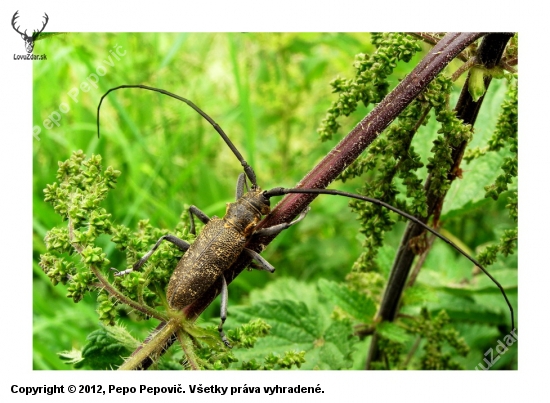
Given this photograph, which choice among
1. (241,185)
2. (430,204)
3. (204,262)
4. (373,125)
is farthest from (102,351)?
(430,204)

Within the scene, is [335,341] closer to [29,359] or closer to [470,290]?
[470,290]

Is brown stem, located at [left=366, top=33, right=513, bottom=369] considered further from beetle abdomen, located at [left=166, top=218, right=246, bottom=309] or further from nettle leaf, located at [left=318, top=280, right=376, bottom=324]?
beetle abdomen, located at [left=166, top=218, right=246, bottom=309]

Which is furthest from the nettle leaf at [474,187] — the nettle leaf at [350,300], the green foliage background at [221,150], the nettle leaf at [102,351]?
the nettle leaf at [102,351]

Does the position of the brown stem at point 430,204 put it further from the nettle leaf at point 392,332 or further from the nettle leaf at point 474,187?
the nettle leaf at point 474,187

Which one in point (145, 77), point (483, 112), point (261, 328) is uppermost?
point (145, 77)

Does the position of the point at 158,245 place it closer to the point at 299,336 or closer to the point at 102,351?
the point at 102,351
